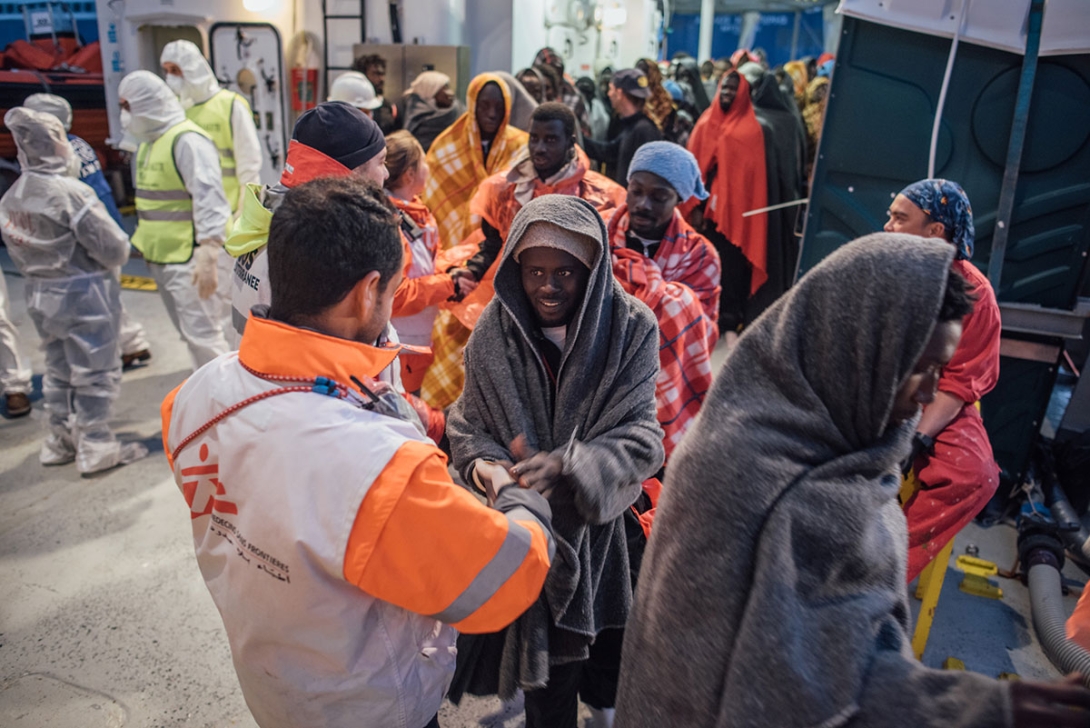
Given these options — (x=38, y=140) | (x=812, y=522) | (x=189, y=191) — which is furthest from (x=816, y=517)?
(x=189, y=191)

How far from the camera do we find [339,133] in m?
2.23

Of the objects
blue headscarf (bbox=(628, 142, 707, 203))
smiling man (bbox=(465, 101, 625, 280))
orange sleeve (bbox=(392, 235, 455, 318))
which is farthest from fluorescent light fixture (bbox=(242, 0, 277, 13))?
blue headscarf (bbox=(628, 142, 707, 203))

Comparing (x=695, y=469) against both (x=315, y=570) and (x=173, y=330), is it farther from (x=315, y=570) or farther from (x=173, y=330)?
(x=173, y=330)

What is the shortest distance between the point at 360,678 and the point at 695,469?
73cm

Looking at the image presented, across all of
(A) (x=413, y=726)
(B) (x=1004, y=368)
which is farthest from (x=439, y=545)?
(B) (x=1004, y=368)

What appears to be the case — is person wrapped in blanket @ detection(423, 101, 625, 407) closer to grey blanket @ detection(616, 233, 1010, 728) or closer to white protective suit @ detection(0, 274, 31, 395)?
grey blanket @ detection(616, 233, 1010, 728)

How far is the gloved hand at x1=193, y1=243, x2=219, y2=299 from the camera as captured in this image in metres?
4.09

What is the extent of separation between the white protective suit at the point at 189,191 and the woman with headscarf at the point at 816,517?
3871mm

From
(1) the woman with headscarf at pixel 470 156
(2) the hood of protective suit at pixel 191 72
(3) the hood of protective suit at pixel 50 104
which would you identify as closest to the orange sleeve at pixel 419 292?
(1) the woman with headscarf at pixel 470 156

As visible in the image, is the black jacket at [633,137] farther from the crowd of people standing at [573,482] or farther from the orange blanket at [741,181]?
the crowd of people standing at [573,482]

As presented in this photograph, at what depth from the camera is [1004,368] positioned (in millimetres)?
3521

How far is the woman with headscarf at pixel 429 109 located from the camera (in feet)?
17.9

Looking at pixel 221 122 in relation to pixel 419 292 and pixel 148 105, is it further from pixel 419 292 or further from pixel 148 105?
pixel 419 292

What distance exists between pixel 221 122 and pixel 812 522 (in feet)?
17.7
